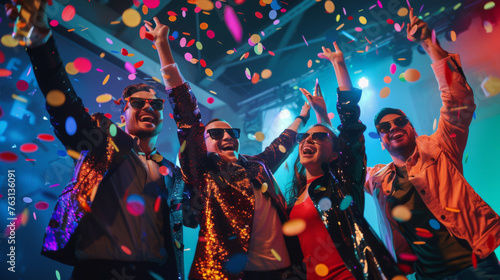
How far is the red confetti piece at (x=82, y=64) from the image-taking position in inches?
192

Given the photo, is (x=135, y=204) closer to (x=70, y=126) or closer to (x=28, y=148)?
(x=70, y=126)

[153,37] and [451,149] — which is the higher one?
[153,37]

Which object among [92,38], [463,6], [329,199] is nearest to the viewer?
[329,199]

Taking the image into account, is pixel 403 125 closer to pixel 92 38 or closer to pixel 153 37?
pixel 153 37

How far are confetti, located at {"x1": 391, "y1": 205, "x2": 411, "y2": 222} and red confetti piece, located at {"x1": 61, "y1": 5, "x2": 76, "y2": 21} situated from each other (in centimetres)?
498

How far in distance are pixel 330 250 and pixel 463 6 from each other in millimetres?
4463

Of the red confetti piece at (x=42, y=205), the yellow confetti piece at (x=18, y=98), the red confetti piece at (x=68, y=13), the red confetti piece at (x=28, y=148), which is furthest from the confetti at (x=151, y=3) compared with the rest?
the red confetti piece at (x=42, y=205)

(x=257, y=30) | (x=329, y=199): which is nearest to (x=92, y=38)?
(x=257, y=30)

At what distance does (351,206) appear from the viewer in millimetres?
2248

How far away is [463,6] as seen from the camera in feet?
14.9

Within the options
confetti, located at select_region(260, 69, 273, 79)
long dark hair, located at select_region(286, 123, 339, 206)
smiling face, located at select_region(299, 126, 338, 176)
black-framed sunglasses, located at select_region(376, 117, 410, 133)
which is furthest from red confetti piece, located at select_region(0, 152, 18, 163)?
confetti, located at select_region(260, 69, 273, 79)

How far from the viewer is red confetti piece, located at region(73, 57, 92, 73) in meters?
4.88

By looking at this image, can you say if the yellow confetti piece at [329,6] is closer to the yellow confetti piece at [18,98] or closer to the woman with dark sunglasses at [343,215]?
the woman with dark sunglasses at [343,215]

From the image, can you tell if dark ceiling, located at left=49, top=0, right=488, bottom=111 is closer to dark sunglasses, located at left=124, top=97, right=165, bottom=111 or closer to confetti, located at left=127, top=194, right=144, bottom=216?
dark sunglasses, located at left=124, top=97, right=165, bottom=111
